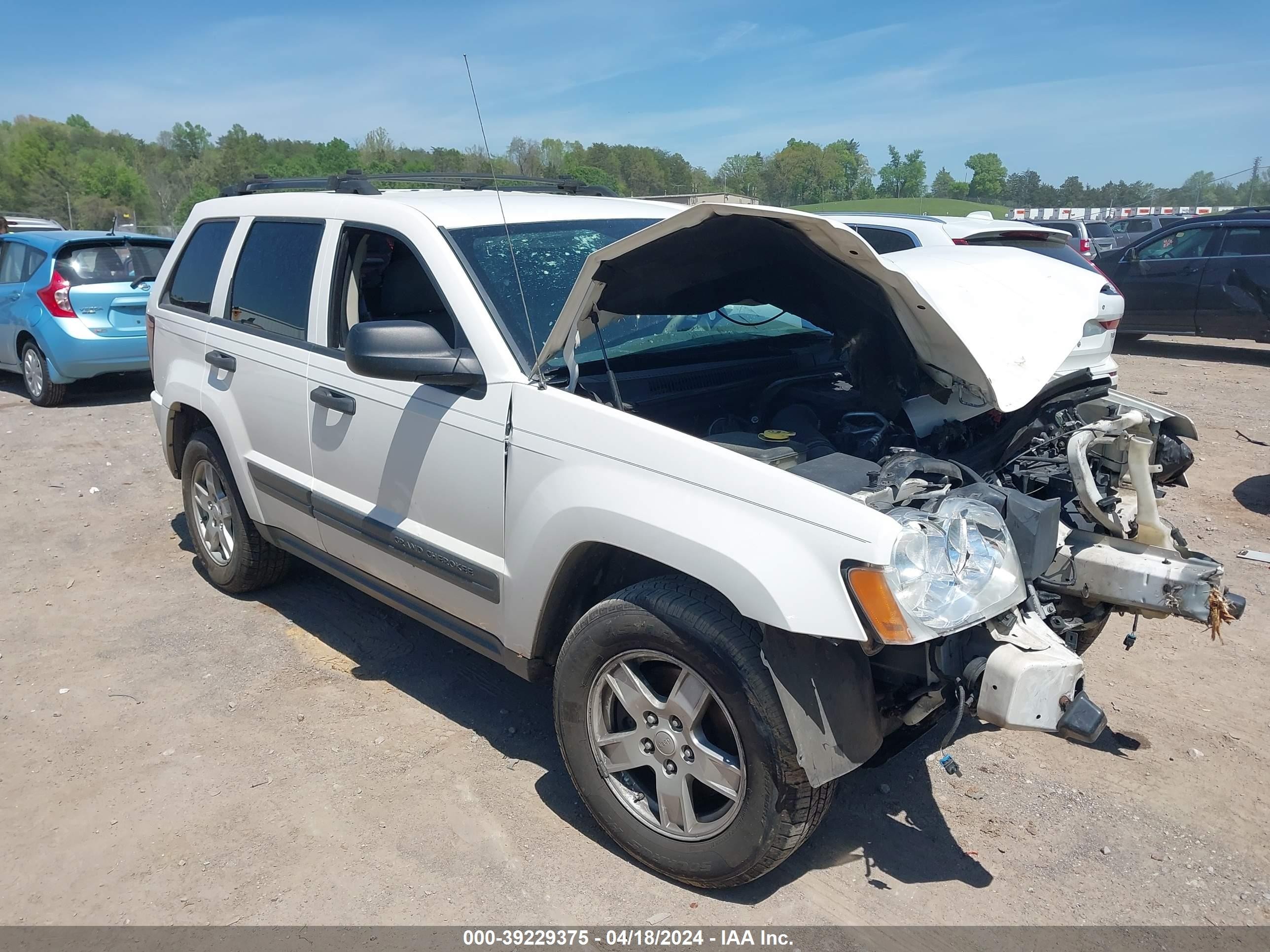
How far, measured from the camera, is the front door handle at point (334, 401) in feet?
12.1

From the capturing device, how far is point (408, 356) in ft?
10.1

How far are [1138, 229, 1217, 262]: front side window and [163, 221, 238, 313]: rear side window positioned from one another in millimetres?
12014

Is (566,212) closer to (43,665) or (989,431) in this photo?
(989,431)

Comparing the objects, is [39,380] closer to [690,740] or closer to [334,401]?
[334,401]

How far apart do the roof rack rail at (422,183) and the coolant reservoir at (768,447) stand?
76.5 inches

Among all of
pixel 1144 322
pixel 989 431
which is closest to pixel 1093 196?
pixel 1144 322

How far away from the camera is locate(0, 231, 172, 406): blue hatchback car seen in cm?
957

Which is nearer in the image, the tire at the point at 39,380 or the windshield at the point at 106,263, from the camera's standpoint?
the windshield at the point at 106,263

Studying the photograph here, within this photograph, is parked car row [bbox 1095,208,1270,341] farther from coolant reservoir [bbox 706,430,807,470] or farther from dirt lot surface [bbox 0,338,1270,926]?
coolant reservoir [bbox 706,430,807,470]

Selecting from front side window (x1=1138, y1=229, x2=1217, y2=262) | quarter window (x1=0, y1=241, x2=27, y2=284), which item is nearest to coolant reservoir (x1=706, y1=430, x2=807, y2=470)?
quarter window (x1=0, y1=241, x2=27, y2=284)

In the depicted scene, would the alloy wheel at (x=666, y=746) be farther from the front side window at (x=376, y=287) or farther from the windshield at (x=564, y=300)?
the front side window at (x=376, y=287)

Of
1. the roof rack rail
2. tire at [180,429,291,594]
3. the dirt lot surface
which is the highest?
the roof rack rail

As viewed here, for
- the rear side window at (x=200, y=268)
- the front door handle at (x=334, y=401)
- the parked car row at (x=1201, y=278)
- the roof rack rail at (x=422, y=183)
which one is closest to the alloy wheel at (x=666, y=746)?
the front door handle at (x=334, y=401)

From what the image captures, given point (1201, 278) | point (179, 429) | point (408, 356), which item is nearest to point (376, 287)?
point (408, 356)
